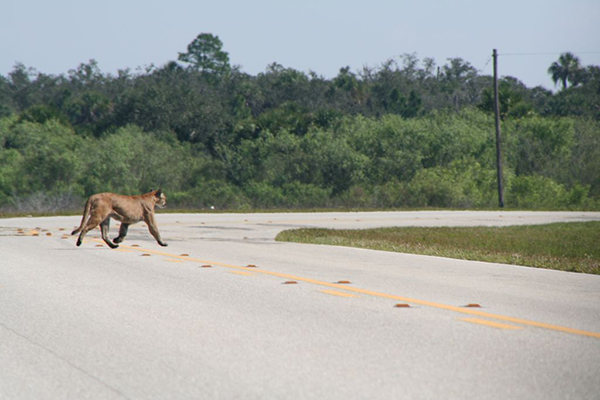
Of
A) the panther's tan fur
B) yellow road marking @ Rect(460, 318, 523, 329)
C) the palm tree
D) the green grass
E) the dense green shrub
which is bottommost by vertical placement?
the green grass

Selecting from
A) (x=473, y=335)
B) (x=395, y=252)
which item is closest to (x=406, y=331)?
(x=473, y=335)

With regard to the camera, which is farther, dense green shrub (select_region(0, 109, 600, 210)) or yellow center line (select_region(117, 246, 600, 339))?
dense green shrub (select_region(0, 109, 600, 210))

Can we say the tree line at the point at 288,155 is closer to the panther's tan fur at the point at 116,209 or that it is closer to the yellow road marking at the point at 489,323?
the panther's tan fur at the point at 116,209

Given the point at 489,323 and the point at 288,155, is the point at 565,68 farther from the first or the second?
the point at 489,323

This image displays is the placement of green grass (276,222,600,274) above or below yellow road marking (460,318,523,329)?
below

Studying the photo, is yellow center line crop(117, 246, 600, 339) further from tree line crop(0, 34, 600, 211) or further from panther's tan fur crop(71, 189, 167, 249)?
tree line crop(0, 34, 600, 211)

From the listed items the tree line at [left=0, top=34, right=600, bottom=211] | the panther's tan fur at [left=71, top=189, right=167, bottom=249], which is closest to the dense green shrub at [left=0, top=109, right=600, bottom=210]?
the tree line at [left=0, top=34, right=600, bottom=211]

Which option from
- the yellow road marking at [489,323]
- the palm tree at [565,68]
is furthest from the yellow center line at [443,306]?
the palm tree at [565,68]

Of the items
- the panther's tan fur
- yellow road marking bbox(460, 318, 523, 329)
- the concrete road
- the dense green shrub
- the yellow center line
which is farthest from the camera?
the dense green shrub

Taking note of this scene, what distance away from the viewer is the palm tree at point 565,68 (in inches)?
4380

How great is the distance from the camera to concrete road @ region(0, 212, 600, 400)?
5477 millimetres

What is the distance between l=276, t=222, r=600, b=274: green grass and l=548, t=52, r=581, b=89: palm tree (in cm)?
8927

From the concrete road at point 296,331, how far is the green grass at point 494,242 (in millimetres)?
1786

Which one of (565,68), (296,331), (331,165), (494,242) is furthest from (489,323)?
(565,68)
